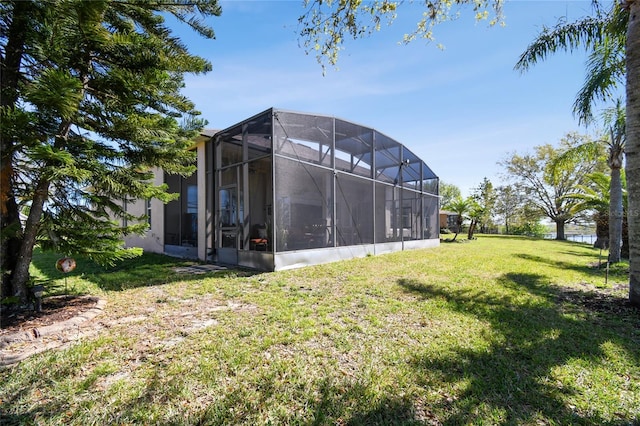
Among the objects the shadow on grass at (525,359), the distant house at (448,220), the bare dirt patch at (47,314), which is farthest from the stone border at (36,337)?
the distant house at (448,220)

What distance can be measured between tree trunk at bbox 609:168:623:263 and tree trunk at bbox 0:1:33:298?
13946mm

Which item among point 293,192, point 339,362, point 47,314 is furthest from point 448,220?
point 47,314

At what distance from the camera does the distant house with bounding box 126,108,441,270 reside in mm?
7641

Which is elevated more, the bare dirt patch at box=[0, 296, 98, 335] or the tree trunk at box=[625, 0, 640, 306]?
the tree trunk at box=[625, 0, 640, 306]

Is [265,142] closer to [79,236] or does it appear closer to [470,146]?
[79,236]

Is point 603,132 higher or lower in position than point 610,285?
higher

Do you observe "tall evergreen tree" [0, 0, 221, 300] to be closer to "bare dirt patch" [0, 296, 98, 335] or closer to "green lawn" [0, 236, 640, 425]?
"bare dirt patch" [0, 296, 98, 335]

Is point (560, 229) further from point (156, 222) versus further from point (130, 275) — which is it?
point (130, 275)

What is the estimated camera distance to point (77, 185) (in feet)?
11.9

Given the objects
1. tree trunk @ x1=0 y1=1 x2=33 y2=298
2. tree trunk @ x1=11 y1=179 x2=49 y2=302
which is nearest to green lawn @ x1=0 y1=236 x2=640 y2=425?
tree trunk @ x1=11 y1=179 x2=49 y2=302

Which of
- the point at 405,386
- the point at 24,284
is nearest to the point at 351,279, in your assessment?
the point at 405,386

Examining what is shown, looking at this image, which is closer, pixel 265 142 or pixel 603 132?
pixel 265 142

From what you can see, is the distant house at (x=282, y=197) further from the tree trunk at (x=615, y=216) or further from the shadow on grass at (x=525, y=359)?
the tree trunk at (x=615, y=216)

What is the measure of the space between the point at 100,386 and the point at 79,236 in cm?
199
